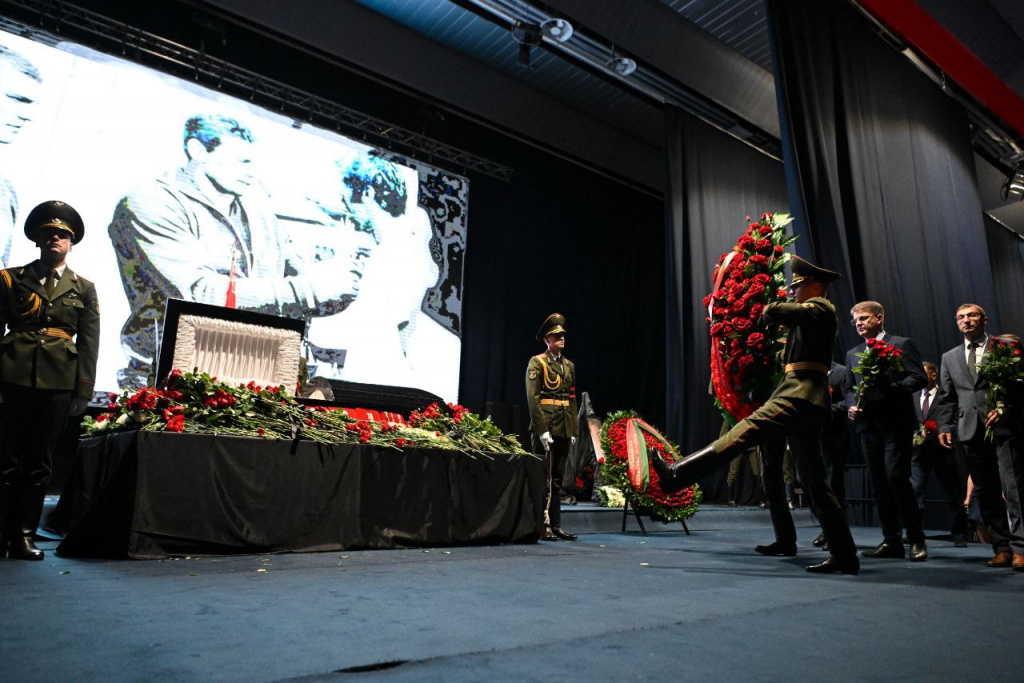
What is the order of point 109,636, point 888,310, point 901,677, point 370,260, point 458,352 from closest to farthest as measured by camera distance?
point 901,677 → point 109,636 → point 888,310 → point 370,260 → point 458,352

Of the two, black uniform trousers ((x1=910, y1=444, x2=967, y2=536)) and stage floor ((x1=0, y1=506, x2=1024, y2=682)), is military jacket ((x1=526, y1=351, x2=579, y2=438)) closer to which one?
stage floor ((x1=0, y1=506, x2=1024, y2=682))

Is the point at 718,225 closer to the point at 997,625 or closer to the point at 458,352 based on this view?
the point at 458,352

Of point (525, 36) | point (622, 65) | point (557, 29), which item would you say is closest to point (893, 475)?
point (557, 29)

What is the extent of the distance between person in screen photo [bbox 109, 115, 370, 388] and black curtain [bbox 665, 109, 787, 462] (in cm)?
516

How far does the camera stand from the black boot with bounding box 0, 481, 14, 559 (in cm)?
325

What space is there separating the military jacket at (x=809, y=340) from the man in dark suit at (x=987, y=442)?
3.73ft

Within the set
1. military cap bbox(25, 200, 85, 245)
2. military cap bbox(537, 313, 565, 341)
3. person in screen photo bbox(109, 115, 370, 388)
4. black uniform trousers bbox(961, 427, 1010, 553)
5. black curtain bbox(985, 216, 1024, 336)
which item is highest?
black curtain bbox(985, 216, 1024, 336)

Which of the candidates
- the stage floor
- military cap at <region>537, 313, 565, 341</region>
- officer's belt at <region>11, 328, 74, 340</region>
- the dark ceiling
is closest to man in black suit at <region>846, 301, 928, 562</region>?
the stage floor

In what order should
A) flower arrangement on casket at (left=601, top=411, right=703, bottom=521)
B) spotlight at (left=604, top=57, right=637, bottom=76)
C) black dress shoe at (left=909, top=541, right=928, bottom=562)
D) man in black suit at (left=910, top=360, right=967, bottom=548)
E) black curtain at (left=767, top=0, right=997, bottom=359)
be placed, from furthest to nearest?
spotlight at (left=604, top=57, right=637, bottom=76) → black curtain at (left=767, top=0, right=997, bottom=359) → flower arrangement on casket at (left=601, top=411, right=703, bottom=521) → man in black suit at (left=910, top=360, right=967, bottom=548) → black dress shoe at (left=909, top=541, right=928, bottom=562)

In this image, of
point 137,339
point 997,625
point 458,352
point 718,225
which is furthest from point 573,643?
point 718,225

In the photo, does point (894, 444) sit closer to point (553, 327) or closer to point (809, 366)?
point (809, 366)

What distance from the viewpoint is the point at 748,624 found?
2.13 metres

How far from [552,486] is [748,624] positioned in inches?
130

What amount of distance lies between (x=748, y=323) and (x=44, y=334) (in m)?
3.70
